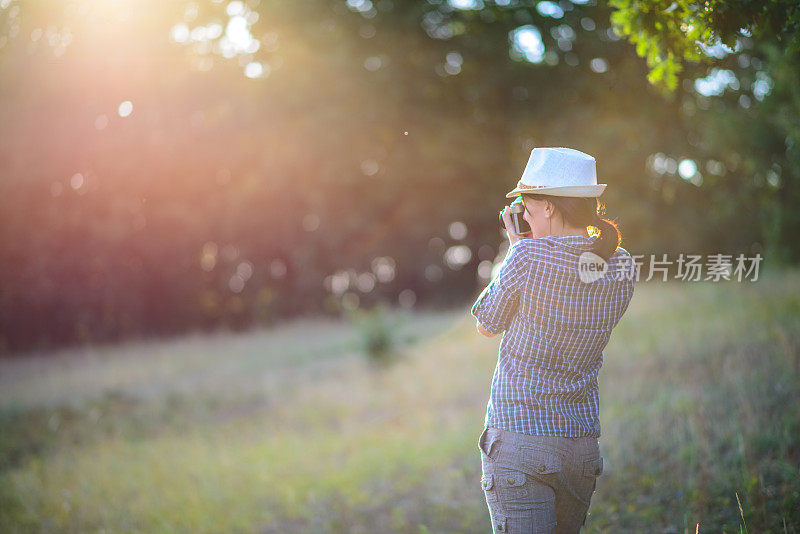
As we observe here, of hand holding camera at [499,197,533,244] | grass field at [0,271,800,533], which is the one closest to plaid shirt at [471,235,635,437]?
hand holding camera at [499,197,533,244]

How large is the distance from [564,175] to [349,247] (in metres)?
23.2

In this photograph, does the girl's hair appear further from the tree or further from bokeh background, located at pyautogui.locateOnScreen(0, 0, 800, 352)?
bokeh background, located at pyautogui.locateOnScreen(0, 0, 800, 352)

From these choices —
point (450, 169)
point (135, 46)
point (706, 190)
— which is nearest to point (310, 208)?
point (450, 169)

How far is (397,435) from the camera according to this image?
28.4 feet

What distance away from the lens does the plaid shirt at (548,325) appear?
244cm

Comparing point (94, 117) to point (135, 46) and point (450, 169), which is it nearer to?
point (135, 46)

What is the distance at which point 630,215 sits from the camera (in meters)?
19.3

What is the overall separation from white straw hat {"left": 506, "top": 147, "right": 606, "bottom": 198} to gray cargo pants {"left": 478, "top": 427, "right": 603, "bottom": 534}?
99 centimetres

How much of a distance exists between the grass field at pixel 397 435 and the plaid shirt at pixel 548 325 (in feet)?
6.42

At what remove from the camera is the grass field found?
512 cm

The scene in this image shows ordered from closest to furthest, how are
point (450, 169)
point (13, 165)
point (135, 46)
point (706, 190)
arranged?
point (135, 46) < point (13, 165) < point (706, 190) < point (450, 169)

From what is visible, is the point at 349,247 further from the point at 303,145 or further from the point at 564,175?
the point at 564,175

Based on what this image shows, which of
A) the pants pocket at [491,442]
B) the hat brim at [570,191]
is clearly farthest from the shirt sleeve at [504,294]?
the pants pocket at [491,442]

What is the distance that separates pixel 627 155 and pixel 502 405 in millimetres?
16578
